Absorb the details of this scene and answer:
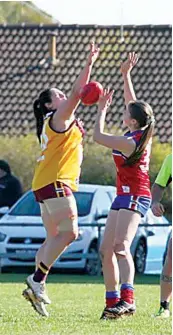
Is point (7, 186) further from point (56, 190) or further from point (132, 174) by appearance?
point (132, 174)

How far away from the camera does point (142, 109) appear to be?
10367 mm

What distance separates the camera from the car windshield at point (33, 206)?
68.0ft

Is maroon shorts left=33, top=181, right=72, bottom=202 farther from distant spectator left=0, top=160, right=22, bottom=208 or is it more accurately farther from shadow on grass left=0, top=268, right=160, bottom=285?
shadow on grass left=0, top=268, right=160, bottom=285

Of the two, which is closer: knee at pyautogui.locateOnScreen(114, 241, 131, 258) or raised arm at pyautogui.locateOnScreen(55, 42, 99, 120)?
raised arm at pyautogui.locateOnScreen(55, 42, 99, 120)

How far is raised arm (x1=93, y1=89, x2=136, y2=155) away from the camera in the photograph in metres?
10.1

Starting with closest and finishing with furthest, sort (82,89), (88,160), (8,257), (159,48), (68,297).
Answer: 1. (82,89)
2. (68,297)
3. (8,257)
4. (88,160)
5. (159,48)

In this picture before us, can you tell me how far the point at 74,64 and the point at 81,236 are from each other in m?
16.0

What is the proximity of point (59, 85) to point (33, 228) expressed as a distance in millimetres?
15404

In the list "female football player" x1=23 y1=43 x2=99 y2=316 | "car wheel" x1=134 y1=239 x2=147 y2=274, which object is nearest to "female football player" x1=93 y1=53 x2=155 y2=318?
"female football player" x1=23 y1=43 x2=99 y2=316

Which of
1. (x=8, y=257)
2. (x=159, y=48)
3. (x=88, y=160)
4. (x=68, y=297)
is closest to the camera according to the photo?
(x=68, y=297)

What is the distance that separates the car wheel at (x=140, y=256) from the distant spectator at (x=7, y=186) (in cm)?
265

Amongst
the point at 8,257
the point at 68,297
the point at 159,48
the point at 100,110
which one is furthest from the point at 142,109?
the point at 159,48

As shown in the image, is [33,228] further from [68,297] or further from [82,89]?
[82,89]

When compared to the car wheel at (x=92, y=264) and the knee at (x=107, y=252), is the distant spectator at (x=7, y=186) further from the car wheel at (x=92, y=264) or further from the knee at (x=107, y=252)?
the knee at (x=107, y=252)
